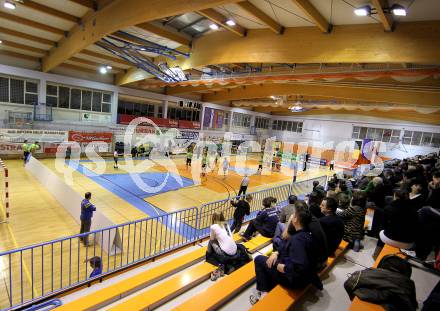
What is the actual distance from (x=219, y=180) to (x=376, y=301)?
1430 centimetres

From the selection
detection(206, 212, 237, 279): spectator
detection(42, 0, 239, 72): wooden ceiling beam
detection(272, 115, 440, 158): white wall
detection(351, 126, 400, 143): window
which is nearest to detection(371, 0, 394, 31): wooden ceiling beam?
detection(42, 0, 239, 72): wooden ceiling beam

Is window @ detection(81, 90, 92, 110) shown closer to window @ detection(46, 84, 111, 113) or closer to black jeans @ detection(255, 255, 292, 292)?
window @ detection(46, 84, 111, 113)

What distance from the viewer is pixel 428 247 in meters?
4.33

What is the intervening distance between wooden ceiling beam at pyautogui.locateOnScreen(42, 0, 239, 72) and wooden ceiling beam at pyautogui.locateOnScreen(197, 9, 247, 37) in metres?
1.37

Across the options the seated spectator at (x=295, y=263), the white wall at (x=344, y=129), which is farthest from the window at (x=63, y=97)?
the white wall at (x=344, y=129)

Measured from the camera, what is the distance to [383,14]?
5797 millimetres

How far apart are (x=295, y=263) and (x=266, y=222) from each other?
333 cm

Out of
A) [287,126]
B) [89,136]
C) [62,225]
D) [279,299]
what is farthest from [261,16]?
[287,126]

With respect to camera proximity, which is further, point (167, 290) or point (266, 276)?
point (167, 290)

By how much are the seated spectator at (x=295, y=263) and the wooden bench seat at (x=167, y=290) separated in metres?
1.09

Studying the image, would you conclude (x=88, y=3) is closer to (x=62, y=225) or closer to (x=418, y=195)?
(x=62, y=225)

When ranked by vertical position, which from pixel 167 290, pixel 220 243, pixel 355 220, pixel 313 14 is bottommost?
pixel 167 290

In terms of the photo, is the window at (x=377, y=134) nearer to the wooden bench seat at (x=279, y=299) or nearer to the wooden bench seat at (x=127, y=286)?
the wooden bench seat at (x=127, y=286)

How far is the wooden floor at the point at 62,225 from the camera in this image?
17.7 ft
